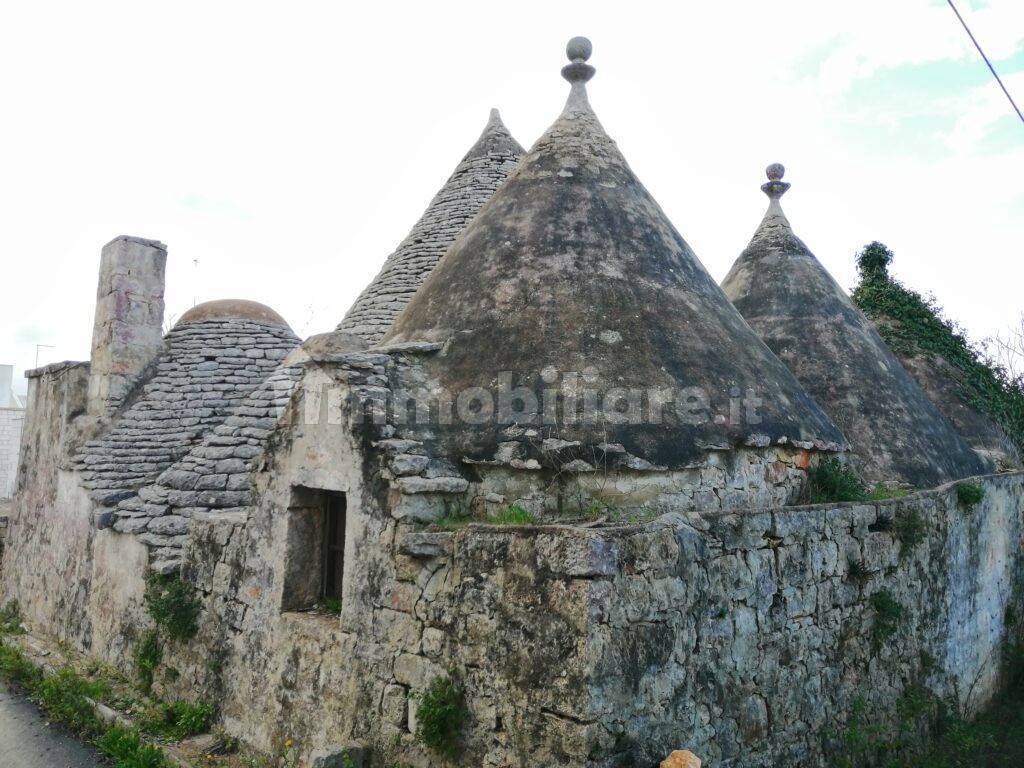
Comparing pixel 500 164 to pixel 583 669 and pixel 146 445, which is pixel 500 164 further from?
pixel 583 669

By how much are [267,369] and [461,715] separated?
21.3ft

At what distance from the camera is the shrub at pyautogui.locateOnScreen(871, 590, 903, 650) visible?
5711 mm

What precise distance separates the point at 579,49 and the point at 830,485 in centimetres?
476

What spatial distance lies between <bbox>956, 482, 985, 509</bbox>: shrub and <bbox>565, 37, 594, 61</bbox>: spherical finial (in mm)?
5491

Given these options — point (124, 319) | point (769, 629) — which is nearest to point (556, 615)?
point (769, 629)

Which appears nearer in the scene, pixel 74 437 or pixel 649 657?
pixel 649 657

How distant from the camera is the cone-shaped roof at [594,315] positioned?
212 inches

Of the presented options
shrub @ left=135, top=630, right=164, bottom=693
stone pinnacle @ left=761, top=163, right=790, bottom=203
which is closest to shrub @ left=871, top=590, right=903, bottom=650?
shrub @ left=135, top=630, right=164, bottom=693

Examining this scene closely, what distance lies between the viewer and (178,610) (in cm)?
623

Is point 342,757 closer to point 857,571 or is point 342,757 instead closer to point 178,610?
point 178,610

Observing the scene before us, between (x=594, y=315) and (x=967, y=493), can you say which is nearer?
(x=594, y=315)

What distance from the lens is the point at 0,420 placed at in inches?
832

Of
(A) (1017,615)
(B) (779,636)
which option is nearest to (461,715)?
(B) (779,636)

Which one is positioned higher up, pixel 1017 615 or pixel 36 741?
pixel 1017 615
